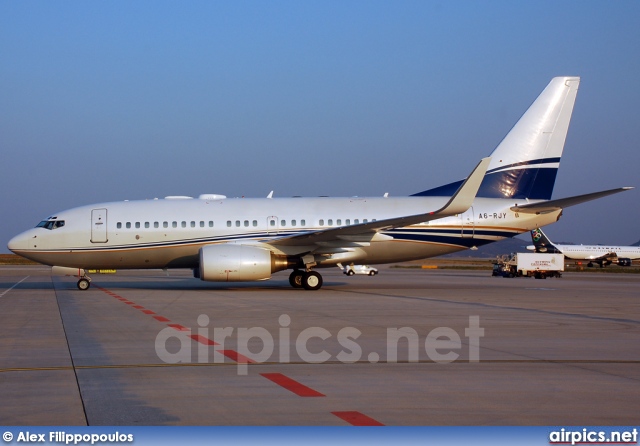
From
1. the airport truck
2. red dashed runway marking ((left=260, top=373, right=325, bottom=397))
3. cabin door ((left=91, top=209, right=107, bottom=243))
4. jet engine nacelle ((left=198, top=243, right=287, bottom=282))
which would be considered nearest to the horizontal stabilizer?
jet engine nacelle ((left=198, top=243, right=287, bottom=282))

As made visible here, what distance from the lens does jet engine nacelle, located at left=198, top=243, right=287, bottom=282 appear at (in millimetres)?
23891

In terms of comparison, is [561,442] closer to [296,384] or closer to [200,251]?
[296,384]

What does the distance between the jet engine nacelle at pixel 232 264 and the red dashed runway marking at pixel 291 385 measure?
15.5 m

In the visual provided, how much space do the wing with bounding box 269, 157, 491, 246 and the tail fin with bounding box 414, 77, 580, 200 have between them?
465 cm

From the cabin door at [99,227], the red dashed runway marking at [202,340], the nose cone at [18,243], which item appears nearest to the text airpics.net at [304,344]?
the red dashed runway marking at [202,340]

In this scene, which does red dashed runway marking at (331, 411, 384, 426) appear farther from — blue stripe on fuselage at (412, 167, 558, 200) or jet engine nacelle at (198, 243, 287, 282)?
blue stripe on fuselage at (412, 167, 558, 200)

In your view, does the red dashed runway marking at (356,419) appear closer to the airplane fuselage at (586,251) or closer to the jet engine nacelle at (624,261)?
the airplane fuselage at (586,251)

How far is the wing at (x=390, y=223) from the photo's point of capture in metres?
23.4

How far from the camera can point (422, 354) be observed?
10.2m

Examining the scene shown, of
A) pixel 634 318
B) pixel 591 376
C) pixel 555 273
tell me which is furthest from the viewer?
pixel 555 273

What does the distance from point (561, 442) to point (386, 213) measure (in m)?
21.4

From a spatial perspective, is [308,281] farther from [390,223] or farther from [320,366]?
[320,366]

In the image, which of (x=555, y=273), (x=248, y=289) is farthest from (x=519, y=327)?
(x=555, y=273)

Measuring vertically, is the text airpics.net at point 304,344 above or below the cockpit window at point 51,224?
below
